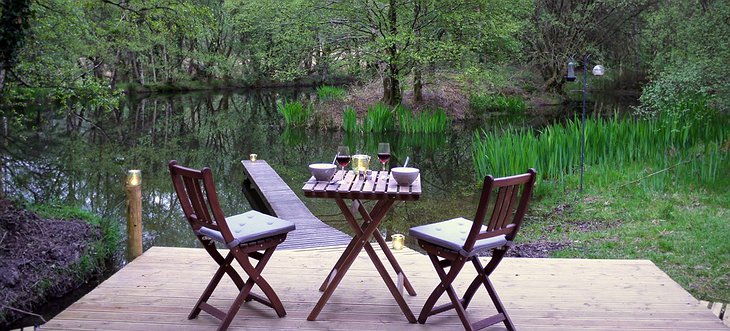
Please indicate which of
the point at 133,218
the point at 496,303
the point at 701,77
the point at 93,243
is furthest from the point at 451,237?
the point at 701,77

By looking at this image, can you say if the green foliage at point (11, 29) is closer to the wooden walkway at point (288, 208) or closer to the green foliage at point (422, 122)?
the wooden walkway at point (288, 208)


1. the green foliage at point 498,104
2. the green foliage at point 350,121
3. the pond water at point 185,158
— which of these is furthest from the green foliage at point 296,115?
the green foliage at point 498,104

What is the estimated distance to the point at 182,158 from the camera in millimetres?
12266

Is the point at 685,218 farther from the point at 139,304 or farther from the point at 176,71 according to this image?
the point at 176,71

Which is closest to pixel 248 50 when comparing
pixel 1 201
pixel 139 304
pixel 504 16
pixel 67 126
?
pixel 67 126

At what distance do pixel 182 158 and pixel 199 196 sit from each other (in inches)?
372

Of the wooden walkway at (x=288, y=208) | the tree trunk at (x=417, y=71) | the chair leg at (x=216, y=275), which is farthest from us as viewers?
the tree trunk at (x=417, y=71)

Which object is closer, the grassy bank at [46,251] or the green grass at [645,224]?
the grassy bank at [46,251]

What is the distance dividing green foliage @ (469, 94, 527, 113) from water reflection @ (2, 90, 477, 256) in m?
3.25

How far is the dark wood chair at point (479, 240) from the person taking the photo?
2.97m

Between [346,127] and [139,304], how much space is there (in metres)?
12.1

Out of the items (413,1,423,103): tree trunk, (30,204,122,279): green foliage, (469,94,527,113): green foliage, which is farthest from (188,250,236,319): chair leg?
(469,94,527,113): green foliage

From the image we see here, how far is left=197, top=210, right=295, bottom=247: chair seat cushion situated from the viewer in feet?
10.5

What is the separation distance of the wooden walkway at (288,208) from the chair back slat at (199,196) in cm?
218
